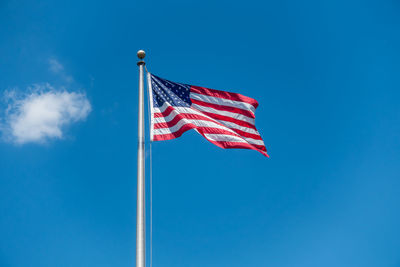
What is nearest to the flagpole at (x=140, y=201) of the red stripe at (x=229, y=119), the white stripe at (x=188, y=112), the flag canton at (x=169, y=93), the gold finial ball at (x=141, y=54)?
the white stripe at (x=188, y=112)

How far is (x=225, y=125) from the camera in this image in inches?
520

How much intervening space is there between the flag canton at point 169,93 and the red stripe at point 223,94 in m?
0.44

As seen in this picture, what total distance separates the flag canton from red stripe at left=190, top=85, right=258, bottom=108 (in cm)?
44

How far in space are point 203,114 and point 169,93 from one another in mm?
1582

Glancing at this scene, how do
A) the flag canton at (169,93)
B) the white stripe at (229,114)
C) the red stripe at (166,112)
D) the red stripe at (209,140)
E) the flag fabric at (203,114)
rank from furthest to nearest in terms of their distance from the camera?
1. the white stripe at (229,114)
2. the flag canton at (169,93)
3. the red stripe at (166,112)
4. the flag fabric at (203,114)
5. the red stripe at (209,140)

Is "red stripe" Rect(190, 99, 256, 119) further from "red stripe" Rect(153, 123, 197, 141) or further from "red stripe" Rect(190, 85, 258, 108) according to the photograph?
"red stripe" Rect(153, 123, 197, 141)

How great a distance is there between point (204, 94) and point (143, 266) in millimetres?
7464

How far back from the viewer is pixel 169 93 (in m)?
12.4

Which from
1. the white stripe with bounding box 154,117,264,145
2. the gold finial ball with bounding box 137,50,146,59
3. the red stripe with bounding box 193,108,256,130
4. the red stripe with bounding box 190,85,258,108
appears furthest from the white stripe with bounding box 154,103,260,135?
the gold finial ball with bounding box 137,50,146,59

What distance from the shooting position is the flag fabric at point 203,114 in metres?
11.3

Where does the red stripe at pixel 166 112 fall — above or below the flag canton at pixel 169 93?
below

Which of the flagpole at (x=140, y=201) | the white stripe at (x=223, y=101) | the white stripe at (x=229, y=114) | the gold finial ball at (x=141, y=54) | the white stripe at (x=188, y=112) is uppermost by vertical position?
the gold finial ball at (x=141, y=54)

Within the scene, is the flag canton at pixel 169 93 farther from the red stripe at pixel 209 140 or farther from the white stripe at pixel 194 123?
the red stripe at pixel 209 140

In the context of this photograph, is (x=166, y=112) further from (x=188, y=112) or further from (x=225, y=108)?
(x=225, y=108)
